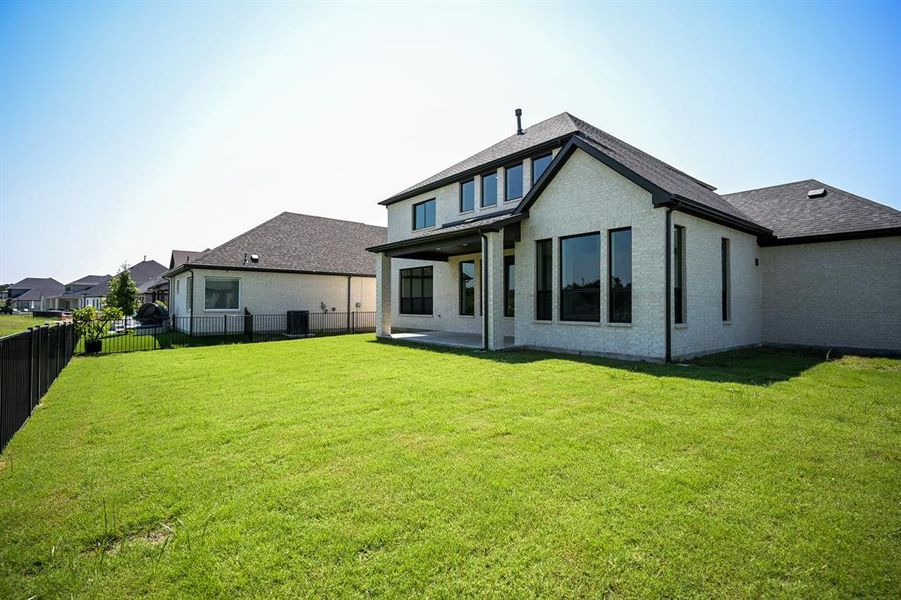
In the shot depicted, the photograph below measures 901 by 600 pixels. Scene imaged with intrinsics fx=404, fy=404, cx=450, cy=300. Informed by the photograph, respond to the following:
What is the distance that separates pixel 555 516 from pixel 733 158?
657 inches

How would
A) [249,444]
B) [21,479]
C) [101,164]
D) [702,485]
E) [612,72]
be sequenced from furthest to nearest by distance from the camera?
1. [101,164]
2. [612,72]
3. [249,444]
4. [21,479]
5. [702,485]

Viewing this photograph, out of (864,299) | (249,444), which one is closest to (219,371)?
(249,444)

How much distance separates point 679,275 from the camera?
35.4 feet

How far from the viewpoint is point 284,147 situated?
1403cm

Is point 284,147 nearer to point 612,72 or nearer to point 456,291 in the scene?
point 456,291

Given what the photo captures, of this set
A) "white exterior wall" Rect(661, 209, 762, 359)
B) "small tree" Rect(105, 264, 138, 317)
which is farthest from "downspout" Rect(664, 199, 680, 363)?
"small tree" Rect(105, 264, 138, 317)

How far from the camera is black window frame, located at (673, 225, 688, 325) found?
34.9 feet

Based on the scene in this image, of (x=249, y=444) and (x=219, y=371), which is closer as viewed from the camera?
(x=249, y=444)

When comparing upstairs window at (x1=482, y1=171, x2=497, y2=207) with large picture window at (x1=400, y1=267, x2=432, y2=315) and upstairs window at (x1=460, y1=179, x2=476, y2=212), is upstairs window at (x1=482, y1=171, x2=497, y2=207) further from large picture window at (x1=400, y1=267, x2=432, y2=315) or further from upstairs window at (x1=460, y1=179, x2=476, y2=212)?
large picture window at (x1=400, y1=267, x2=432, y2=315)

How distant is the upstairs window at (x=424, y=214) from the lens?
19.7m

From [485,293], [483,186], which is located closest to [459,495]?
[485,293]

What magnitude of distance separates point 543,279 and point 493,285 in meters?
1.60

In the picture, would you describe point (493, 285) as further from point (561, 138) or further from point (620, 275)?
point (561, 138)

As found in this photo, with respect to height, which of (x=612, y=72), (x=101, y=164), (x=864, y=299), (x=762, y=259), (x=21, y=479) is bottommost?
(x=21, y=479)
